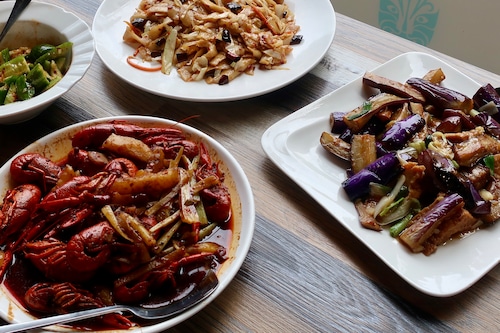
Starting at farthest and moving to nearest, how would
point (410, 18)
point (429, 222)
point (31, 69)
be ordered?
1. point (410, 18)
2. point (31, 69)
3. point (429, 222)

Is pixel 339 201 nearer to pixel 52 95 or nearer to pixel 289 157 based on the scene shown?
pixel 289 157

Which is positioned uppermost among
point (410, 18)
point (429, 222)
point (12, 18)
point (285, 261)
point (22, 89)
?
point (12, 18)

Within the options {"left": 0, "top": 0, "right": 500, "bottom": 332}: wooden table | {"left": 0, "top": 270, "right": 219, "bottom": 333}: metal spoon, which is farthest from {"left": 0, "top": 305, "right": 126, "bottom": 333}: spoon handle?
{"left": 0, "top": 0, "right": 500, "bottom": 332}: wooden table

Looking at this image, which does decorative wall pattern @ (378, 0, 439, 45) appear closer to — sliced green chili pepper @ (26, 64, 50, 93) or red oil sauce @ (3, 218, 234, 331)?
sliced green chili pepper @ (26, 64, 50, 93)

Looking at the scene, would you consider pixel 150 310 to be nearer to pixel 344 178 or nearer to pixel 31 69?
pixel 344 178

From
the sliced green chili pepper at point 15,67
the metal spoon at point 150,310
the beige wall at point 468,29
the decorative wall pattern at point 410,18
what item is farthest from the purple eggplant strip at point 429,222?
the decorative wall pattern at point 410,18

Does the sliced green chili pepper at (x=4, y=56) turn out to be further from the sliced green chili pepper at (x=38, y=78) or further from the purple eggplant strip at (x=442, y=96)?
the purple eggplant strip at (x=442, y=96)

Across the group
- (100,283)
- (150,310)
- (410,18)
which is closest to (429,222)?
(150,310)
